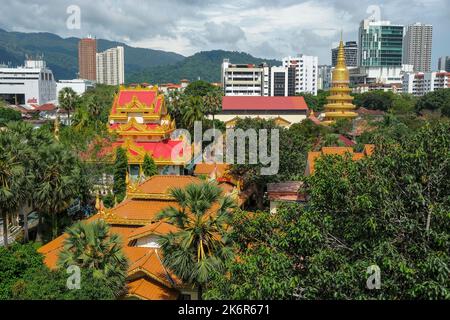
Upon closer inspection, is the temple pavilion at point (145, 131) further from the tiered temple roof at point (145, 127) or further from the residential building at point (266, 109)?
the residential building at point (266, 109)

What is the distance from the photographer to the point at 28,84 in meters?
141

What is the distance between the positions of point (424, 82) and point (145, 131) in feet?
450

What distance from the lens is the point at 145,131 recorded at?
4297 cm

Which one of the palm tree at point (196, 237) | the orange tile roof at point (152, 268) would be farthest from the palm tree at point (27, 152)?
the palm tree at point (196, 237)

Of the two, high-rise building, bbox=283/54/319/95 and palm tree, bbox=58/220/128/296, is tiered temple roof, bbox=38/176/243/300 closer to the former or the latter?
palm tree, bbox=58/220/128/296

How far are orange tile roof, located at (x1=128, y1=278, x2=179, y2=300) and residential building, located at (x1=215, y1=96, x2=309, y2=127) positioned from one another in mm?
65655

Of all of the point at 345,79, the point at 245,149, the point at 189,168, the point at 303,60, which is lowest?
the point at 189,168

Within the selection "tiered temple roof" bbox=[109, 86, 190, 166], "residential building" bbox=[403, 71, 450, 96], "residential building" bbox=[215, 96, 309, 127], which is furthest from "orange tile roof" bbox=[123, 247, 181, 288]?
"residential building" bbox=[403, 71, 450, 96]

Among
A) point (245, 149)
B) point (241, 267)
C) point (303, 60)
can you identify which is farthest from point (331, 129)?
point (303, 60)

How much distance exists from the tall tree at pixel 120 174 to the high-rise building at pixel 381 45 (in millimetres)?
168722

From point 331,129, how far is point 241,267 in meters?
51.4

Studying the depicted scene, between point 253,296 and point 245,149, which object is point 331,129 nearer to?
point 245,149

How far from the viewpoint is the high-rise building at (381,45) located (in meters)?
185

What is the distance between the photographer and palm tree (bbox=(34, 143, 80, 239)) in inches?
993
